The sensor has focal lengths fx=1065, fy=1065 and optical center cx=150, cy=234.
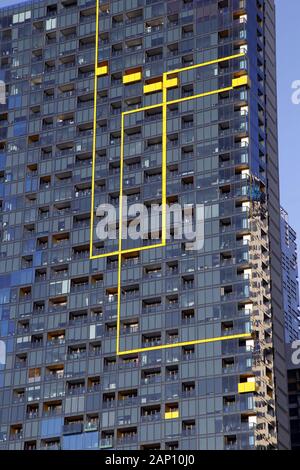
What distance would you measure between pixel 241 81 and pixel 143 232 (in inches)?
1093

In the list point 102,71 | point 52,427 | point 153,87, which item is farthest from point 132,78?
point 52,427

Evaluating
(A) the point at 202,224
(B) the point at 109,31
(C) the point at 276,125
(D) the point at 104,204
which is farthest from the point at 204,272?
(B) the point at 109,31

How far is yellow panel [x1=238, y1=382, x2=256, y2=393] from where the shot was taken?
143500 millimetres

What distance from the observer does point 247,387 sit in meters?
144

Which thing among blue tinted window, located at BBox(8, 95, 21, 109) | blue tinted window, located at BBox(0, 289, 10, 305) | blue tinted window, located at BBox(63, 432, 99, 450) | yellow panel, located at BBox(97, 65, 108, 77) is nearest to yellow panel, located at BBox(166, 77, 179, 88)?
yellow panel, located at BBox(97, 65, 108, 77)

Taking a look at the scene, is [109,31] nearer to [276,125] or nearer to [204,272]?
[276,125]

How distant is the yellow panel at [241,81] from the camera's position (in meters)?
163

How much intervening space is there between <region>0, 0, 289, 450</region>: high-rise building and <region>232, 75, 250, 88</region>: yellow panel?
34 centimetres

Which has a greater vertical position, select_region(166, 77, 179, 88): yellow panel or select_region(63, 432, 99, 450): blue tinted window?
select_region(166, 77, 179, 88): yellow panel

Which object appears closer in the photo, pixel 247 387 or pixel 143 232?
pixel 247 387

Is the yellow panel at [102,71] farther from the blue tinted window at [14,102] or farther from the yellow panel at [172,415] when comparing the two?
the yellow panel at [172,415]

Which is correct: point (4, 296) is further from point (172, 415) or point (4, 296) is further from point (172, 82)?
point (172, 82)
